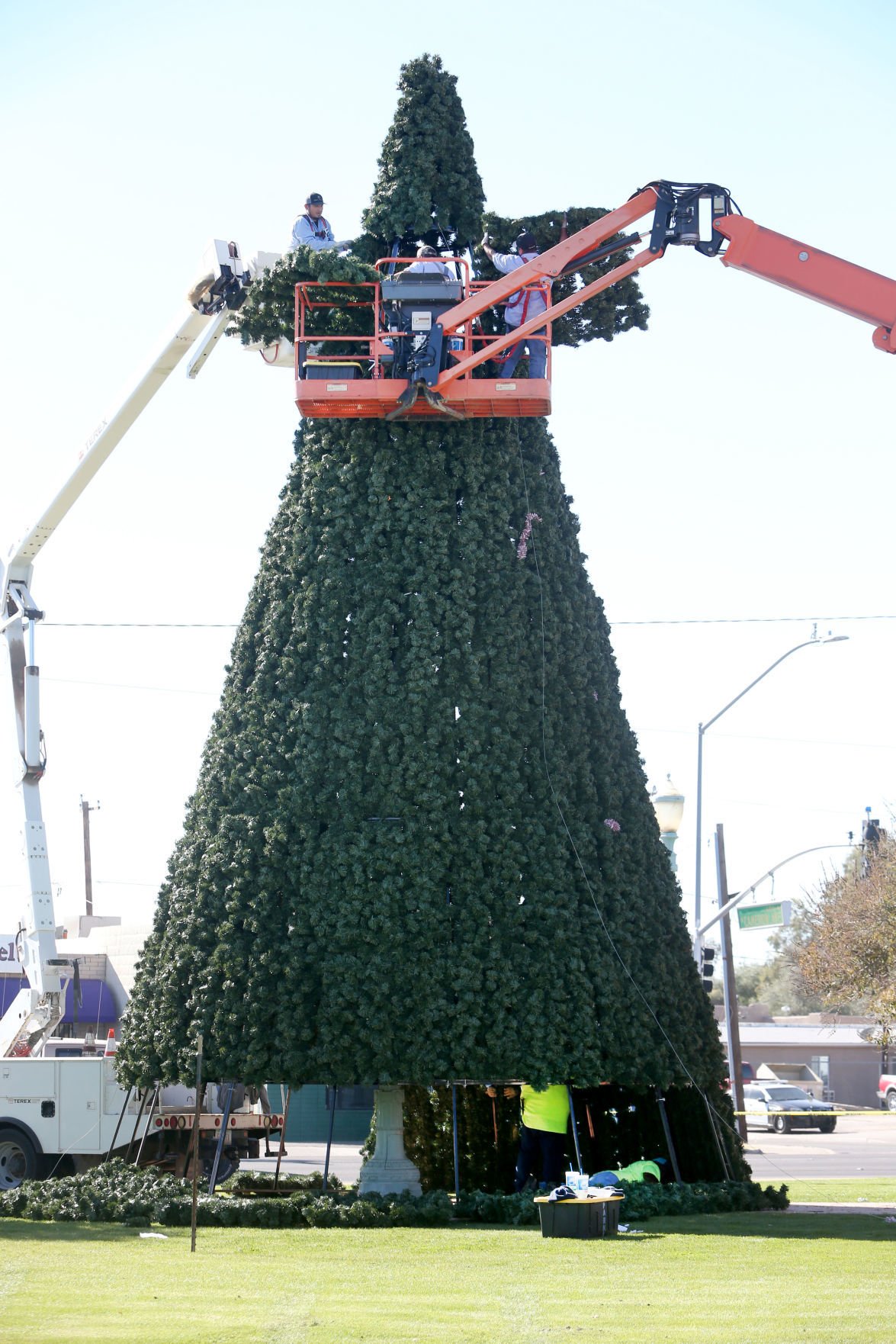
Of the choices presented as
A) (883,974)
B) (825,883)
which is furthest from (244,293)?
(825,883)

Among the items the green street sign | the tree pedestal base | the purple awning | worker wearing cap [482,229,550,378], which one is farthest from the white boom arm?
the purple awning

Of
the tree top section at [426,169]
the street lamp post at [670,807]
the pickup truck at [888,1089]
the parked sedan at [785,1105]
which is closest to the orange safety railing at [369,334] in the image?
the tree top section at [426,169]

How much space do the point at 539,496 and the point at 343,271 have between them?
10.6ft

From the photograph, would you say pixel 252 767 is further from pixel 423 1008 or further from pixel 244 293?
pixel 244 293

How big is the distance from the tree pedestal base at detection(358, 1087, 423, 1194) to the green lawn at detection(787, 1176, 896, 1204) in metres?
4.74

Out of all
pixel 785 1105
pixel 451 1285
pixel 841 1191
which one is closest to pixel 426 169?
pixel 451 1285

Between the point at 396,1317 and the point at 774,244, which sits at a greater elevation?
the point at 774,244

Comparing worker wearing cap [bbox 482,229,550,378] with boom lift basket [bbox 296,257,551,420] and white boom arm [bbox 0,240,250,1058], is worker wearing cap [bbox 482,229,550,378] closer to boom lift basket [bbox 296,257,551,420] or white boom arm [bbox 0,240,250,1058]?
boom lift basket [bbox 296,257,551,420]

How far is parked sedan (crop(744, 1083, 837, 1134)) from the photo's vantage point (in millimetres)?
41656

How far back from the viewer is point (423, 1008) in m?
14.6

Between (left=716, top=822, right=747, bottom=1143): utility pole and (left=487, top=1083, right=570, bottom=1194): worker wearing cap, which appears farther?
(left=716, top=822, right=747, bottom=1143): utility pole

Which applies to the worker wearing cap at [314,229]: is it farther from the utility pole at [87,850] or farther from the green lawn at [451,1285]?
the utility pole at [87,850]

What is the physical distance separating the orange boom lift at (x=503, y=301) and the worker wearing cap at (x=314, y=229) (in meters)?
0.99

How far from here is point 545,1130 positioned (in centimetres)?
1525
